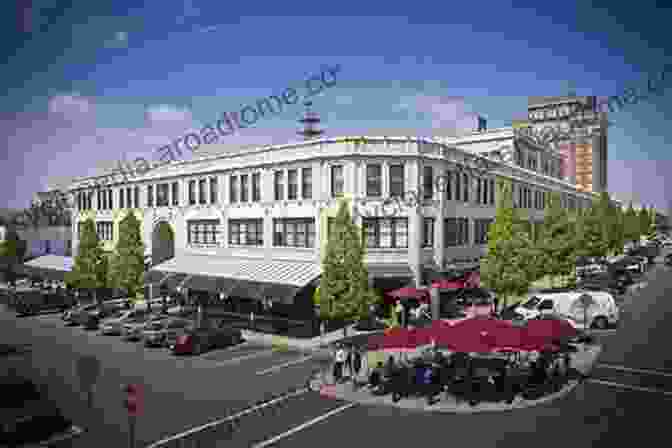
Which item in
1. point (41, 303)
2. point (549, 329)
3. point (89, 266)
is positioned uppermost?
point (89, 266)

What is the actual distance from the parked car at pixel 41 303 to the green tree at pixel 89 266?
7.41 ft

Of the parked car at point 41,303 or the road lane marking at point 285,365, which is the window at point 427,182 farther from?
the parked car at point 41,303

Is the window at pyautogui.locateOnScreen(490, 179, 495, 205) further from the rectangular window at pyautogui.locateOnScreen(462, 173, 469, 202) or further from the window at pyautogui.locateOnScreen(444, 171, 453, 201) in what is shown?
the window at pyautogui.locateOnScreen(444, 171, 453, 201)

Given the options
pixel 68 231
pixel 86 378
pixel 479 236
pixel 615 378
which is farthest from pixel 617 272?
pixel 68 231

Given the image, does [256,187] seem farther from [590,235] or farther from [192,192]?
[590,235]

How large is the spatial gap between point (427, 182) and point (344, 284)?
13238 millimetres

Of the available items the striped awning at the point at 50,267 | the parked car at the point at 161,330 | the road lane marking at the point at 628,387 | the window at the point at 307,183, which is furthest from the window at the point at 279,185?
the striped awning at the point at 50,267

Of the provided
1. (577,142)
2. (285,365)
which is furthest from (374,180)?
(577,142)

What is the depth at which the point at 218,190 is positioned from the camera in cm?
4341

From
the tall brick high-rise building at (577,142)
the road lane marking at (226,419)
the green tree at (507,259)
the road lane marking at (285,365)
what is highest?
the tall brick high-rise building at (577,142)

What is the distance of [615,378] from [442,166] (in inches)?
820

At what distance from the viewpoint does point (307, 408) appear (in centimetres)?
1745

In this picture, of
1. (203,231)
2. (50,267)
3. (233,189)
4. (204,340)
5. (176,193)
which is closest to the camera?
(204,340)

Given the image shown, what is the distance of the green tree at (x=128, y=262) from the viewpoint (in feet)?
129
